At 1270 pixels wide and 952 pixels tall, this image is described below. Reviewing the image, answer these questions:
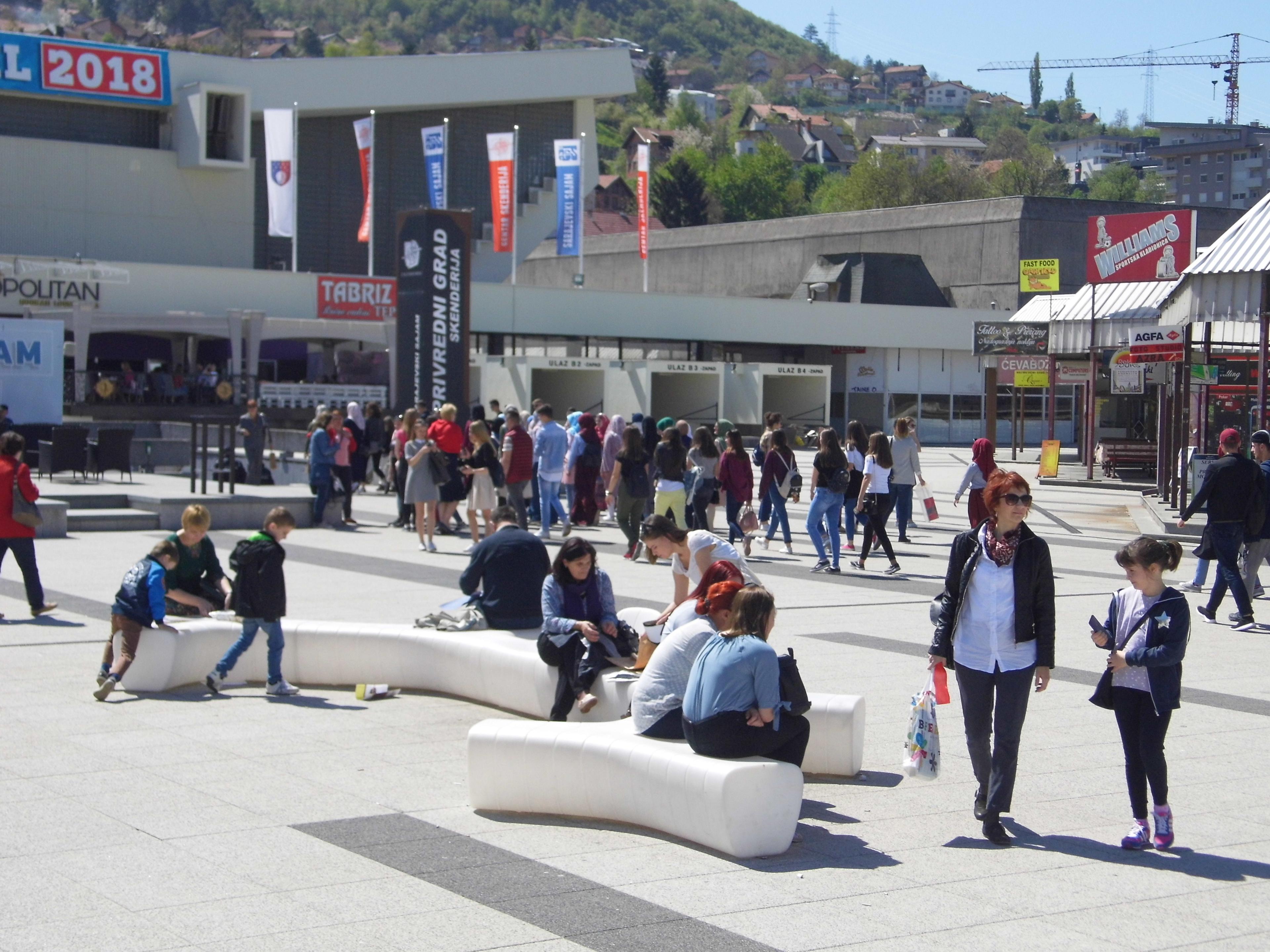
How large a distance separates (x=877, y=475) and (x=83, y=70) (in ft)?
123

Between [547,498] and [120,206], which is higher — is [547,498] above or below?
below

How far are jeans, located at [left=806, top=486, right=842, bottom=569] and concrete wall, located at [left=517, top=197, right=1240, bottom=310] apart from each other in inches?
1814

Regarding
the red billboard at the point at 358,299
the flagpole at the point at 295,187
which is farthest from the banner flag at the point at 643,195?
the flagpole at the point at 295,187

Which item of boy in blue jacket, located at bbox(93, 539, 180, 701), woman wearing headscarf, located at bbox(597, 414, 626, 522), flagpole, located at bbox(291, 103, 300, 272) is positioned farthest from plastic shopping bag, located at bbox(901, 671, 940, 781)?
flagpole, located at bbox(291, 103, 300, 272)

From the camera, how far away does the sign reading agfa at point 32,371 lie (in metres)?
25.1

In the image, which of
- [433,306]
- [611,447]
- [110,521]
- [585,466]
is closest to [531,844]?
[585,466]

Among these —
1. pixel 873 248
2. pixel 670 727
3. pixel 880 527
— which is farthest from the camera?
pixel 873 248

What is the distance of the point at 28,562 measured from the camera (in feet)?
39.1

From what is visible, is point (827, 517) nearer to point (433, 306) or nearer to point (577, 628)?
point (577, 628)

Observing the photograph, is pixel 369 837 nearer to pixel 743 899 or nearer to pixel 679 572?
pixel 743 899

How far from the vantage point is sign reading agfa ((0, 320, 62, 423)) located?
82.5ft

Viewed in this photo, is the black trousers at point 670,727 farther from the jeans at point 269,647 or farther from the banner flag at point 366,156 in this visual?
the banner flag at point 366,156

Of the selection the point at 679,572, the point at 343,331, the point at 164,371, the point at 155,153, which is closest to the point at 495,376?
the point at 343,331

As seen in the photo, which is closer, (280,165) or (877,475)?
(877,475)
